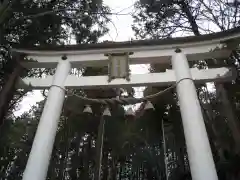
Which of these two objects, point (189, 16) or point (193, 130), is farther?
point (189, 16)

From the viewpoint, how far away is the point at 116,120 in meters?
9.48

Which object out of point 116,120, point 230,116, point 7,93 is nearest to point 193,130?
point 230,116

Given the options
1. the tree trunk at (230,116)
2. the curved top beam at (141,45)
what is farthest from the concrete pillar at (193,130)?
the tree trunk at (230,116)

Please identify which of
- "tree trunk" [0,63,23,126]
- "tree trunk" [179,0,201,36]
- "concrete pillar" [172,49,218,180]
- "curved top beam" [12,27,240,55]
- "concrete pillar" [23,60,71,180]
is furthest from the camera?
"tree trunk" [179,0,201,36]

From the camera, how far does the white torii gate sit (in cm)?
381

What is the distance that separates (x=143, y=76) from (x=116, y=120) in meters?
4.97

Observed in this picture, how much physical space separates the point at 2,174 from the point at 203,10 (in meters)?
9.94

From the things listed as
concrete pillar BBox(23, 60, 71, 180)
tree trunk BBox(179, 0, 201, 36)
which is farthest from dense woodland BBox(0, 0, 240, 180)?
concrete pillar BBox(23, 60, 71, 180)

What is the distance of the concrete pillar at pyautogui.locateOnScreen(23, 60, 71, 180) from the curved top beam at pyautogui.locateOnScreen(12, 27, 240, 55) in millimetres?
537

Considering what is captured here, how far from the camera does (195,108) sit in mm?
4078

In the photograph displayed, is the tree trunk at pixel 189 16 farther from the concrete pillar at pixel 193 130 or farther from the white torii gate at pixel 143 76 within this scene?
the concrete pillar at pixel 193 130

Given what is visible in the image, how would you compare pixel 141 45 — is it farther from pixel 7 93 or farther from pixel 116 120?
pixel 116 120

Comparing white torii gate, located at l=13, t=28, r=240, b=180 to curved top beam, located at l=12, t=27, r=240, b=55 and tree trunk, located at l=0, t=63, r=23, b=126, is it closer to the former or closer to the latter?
curved top beam, located at l=12, t=27, r=240, b=55

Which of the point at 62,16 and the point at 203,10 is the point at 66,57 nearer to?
the point at 62,16
